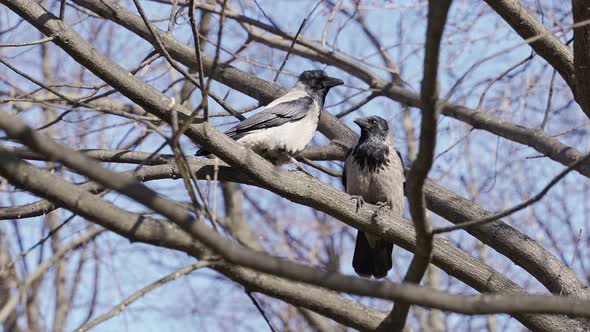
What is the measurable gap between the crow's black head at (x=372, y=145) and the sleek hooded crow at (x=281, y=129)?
1.53 ft

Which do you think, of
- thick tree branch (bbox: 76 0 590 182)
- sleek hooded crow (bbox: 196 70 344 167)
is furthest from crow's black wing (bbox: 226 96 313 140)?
thick tree branch (bbox: 76 0 590 182)

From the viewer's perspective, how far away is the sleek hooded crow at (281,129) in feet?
22.2

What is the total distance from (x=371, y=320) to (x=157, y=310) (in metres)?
6.71

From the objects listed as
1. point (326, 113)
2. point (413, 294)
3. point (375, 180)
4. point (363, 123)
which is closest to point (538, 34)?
point (375, 180)

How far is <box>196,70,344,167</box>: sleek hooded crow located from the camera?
267 inches

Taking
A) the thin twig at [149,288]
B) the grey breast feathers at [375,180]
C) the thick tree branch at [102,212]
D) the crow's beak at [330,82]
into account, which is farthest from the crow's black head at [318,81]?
the thin twig at [149,288]

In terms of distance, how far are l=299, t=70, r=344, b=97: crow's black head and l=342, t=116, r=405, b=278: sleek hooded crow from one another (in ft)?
4.09

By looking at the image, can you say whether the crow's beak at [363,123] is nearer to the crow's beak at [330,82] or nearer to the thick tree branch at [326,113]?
the thick tree branch at [326,113]

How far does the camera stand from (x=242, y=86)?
695 cm

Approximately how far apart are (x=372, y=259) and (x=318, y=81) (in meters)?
2.28

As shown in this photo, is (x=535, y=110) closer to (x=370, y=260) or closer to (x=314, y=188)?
(x=370, y=260)

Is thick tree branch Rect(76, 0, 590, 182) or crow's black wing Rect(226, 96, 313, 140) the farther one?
crow's black wing Rect(226, 96, 313, 140)

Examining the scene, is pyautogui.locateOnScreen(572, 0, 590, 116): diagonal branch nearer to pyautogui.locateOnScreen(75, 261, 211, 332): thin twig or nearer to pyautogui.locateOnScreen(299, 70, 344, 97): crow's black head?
pyautogui.locateOnScreen(75, 261, 211, 332): thin twig

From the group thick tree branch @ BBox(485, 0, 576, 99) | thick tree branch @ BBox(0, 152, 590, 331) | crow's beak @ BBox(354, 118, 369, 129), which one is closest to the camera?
thick tree branch @ BBox(0, 152, 590, 331)
